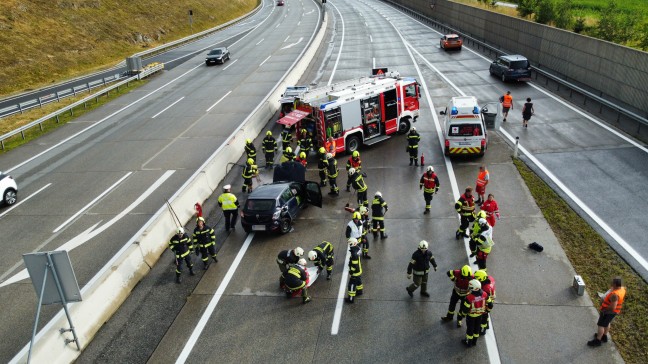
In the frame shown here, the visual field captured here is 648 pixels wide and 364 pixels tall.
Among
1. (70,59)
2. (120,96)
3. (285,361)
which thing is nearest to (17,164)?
(120,96)

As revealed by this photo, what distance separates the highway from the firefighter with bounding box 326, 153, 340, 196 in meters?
0.42

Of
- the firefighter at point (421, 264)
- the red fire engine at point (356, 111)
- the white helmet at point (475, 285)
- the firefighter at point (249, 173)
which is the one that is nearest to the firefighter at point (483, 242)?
the firefighter at point (421, 264)

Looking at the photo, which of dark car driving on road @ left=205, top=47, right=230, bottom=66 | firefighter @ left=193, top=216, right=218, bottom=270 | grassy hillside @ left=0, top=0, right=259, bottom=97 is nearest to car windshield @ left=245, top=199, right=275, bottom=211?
firefighter @ left=193, top=216, right=218, bottom=270

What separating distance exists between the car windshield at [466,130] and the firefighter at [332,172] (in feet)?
17.1

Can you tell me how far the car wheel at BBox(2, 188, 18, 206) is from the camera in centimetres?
1781

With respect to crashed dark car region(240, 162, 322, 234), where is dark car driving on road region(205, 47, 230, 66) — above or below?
above

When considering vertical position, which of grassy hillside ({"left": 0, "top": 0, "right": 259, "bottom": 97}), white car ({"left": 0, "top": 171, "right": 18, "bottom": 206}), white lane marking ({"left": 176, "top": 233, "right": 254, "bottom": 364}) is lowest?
white lane marking ({"left": 176, "top": 233, "right": 254, "bottom": 364})

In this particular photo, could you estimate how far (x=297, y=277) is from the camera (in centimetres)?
1113

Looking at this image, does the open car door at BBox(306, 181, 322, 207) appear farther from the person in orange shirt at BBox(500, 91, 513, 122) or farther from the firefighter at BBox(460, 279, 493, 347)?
the person in orange shirt at BBox(500, 91, 513, 122)

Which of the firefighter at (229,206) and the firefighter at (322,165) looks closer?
the firefighter at (229,206)

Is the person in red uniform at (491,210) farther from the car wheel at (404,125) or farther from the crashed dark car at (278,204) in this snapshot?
the car wheel at (404,125)

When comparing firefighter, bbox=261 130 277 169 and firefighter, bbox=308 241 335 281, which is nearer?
firefighter, bbox=308 241 335 281

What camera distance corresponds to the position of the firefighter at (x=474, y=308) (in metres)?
9.34

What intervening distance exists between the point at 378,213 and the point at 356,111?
7.83 meters
